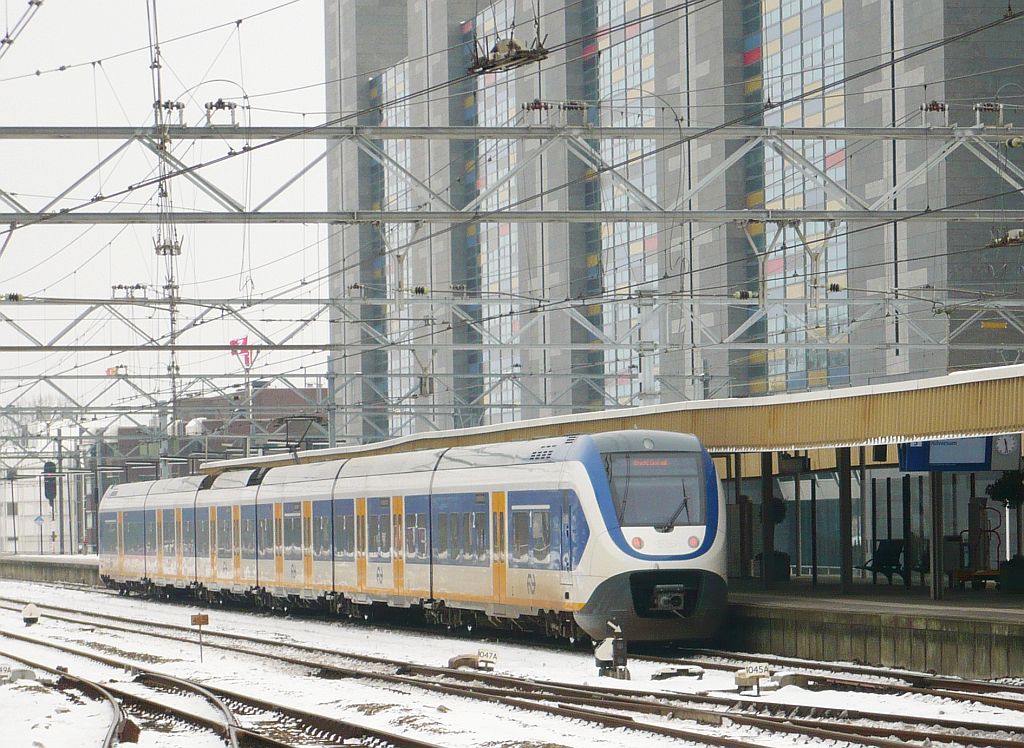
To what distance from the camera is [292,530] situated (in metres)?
32.7

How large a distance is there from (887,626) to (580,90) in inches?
2018

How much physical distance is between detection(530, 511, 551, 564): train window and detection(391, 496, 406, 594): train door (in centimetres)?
514

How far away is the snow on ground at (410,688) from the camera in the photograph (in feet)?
46.0

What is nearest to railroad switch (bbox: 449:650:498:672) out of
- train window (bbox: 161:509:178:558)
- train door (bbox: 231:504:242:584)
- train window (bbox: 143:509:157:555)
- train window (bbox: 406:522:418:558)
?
train window (bbox: 406:522:418:558)

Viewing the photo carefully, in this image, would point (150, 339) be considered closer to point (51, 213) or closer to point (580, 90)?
point (51, 213)

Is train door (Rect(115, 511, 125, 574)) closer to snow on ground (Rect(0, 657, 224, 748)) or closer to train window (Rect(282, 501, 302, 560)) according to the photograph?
train window (Rect(282, 501, 302, 560))

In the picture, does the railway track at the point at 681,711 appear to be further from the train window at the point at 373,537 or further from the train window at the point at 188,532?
the train window at the point at 188,532

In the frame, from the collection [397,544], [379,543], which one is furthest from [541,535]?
[379,543]

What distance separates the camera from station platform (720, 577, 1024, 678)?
56.6 ft

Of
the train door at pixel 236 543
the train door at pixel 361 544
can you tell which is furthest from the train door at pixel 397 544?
the train door at pixel 236 543

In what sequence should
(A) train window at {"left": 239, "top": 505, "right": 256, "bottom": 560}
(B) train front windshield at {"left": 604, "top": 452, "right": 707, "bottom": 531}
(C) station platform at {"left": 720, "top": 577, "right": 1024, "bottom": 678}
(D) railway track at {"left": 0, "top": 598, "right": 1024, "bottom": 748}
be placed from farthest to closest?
(A) train window at {"left": 239, "top": 505, "right": 256, "bottom": 560}, (B) train front windshield at {"left": 604, "top": 452, "right": 707, "bottom": 531}, (C) station platform at {"left": 720, "top": 577, "right": 1024, "bottom": 678}, (D) railway track at {"left": 0, "top": 598, "right": 1024, "bottom": 748}

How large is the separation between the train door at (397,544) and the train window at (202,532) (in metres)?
11.9

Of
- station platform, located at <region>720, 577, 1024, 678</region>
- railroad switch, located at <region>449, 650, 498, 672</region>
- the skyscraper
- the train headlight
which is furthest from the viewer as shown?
the skyscraper

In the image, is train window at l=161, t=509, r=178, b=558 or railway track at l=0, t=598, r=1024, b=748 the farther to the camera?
train window at l=161, t=509, r=178, b=558
